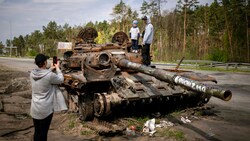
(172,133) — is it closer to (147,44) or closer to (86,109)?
(86,109)

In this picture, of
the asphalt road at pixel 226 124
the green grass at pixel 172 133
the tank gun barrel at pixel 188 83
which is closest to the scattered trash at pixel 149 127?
the green grass at pixel 172 133

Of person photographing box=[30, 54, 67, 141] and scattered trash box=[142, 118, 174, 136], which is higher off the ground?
person photographing box=[30, 54, 67, 141]

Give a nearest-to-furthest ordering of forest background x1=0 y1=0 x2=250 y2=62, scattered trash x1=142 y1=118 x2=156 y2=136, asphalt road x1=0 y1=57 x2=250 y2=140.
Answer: asphalt road x1=0 y1=57 x2=250 y2=140 → scattered trash x1=142 y1=118 x2=156 y2=136 → forest background x1=0 y1=0 x2=250 y2=62

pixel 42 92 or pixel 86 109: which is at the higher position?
pixel 42 92

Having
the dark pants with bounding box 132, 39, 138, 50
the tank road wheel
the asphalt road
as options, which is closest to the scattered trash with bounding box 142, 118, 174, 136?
the asphalt road

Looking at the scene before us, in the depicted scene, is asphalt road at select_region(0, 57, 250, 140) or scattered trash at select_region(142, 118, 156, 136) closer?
asphalt road at select_region(0, 57, 250, 140)

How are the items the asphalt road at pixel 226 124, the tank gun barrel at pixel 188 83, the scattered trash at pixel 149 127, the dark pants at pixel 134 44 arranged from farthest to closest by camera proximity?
the dark pants at pixel 134 44 → the scattered trash at pixel 149 127 → the asphalt road at pixel 226 124 → the tank gun barrel at pixel 188 83

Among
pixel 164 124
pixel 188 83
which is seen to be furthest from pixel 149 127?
pixel 188 83

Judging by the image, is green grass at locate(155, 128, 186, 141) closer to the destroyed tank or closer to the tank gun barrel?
the destroyed tank

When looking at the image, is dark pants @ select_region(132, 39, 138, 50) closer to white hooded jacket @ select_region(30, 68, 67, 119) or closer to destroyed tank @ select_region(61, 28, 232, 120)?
destroyed tank @ select_region(61, 28, 232, 120)

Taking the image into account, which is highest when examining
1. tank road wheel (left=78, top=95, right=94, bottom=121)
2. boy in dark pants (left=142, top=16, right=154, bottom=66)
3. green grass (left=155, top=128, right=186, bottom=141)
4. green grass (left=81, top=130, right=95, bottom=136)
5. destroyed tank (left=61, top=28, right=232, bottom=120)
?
boy in dark pants (left=142, top=16, right=154, bottom=66)

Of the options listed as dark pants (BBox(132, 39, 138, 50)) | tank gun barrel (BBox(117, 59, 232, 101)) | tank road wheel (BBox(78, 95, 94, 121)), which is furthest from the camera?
dark pants (BBox(132, 39, 138, 50))

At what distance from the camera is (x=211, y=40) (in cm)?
4838

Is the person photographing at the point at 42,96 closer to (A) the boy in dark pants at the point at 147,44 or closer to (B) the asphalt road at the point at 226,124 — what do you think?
(B) the asphalt road at the point at 226,124
